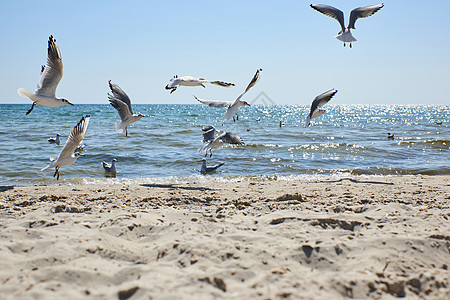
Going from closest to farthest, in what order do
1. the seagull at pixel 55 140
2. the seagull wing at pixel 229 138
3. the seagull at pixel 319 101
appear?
the seagull wing at pixel 229 138 < the seagull at pixel 319 101 < the seagull at pixel 55 140

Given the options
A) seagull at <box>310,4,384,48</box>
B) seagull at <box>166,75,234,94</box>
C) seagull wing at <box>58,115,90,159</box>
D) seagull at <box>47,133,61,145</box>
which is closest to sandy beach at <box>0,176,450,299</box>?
seagull wing at <box>58,115,90,159</box>

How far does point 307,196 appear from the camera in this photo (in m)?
5.43

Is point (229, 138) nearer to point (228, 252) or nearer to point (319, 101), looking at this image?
point (319, 101)

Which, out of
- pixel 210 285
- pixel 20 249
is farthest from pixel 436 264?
pixel 20 249

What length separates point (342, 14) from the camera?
8430mm

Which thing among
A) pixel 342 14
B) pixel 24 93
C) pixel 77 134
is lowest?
pixel 77 134

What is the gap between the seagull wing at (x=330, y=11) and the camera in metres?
8.33

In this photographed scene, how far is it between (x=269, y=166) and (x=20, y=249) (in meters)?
7.76

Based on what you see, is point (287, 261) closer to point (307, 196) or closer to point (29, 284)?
point (29, 284)

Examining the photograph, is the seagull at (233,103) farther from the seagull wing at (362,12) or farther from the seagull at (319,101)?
the seagull wing at (362,12)

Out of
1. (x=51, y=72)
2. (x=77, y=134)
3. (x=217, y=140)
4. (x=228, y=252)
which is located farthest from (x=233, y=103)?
(x=228, y=252)

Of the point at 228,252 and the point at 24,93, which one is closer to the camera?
the point at 228,252

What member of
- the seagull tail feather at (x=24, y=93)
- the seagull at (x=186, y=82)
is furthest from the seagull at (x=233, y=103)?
the seagull tail feather at (x=24, y=93)

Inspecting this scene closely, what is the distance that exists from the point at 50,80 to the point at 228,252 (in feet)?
15.0
